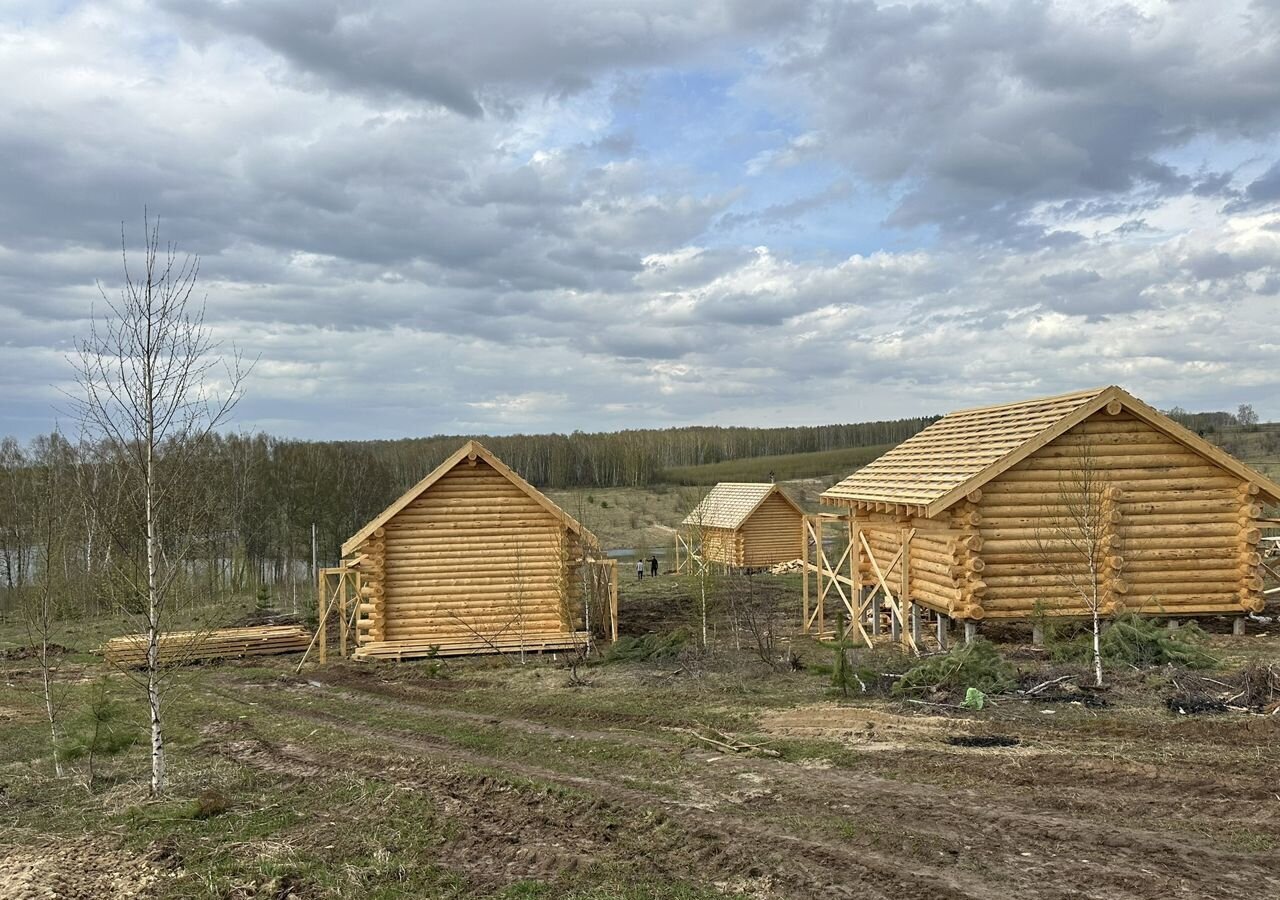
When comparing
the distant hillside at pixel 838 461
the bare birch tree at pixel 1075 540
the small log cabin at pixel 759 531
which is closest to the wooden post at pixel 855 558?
the bare birch tree at pixel 1075 540

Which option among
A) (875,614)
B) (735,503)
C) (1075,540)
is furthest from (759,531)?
(1075,540)

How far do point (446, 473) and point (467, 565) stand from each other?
2.44 m

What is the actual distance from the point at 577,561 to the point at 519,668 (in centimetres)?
396

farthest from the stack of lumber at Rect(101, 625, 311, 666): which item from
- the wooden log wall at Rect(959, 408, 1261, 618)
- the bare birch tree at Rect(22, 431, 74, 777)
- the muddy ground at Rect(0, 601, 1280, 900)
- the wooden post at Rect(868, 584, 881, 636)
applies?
the wooden log wall at Rect(959, 408, 1261, 618)

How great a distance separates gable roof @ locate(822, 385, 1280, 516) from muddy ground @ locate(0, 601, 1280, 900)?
4170mm

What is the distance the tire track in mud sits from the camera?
680 cm

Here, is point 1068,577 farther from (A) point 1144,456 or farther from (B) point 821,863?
(B) point 821,863

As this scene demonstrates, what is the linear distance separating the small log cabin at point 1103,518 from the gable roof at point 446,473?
8.68 metres

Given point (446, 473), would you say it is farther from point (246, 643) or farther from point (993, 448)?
point (993, 448)

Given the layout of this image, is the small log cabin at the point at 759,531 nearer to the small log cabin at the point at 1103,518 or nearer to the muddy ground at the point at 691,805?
the small log cabin at the point at 1103,518

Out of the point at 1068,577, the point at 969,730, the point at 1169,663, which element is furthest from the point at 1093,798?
the point at 1068,577

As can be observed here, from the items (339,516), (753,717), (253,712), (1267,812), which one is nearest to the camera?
(1267,812)

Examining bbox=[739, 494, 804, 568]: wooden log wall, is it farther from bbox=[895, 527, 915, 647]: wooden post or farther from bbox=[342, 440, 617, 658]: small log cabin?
bbox=[895, 527, 915, 647]: wooden post

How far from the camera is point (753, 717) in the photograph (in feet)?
44.5
